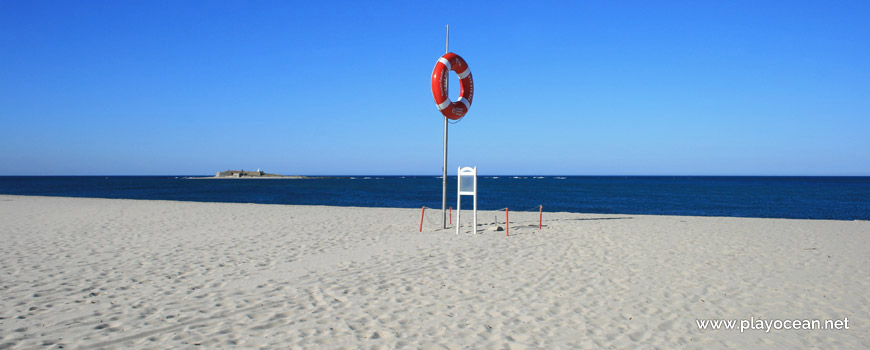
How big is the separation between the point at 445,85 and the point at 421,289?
22.0 feet

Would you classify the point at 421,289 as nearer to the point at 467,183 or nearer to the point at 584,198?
the point at 467,183

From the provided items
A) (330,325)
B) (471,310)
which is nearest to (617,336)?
(471,310)

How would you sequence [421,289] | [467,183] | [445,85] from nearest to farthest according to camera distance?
[421,289] < [467,183] < [445,85]

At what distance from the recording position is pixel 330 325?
4.71 m

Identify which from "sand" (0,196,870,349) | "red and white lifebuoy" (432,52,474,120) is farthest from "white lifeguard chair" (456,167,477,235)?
"red and white lifebuoy" (432,52,474,120)

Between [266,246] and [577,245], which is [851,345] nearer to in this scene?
[577,245]

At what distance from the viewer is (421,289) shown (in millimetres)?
6176

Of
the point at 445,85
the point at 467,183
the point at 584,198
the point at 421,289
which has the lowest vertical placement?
the point at 421,289

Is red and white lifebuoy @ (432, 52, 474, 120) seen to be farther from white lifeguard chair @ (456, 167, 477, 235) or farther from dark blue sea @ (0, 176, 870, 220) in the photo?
dark blue sea @ (0, 176, 870, 220)

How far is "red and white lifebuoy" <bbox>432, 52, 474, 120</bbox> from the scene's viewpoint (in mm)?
11648

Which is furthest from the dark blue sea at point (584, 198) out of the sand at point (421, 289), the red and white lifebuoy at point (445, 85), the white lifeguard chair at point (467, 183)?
the sand at point (421, 289)

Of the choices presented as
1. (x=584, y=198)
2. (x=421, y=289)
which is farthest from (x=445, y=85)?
(x=584, y=198)

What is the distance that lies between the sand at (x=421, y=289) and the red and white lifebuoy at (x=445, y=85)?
3.20 meters

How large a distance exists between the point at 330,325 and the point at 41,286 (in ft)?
13.5
